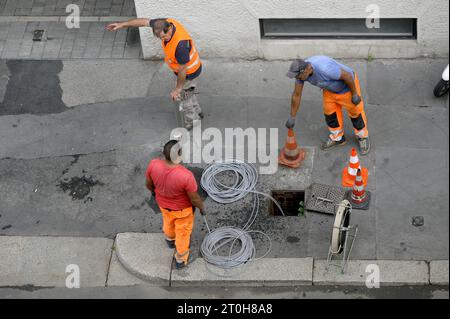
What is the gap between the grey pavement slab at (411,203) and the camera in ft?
29.0

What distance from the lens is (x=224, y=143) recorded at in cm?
1034

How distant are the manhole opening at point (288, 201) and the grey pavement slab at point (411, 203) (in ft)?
3.30

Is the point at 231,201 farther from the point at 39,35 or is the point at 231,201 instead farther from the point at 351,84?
the point at 39,35

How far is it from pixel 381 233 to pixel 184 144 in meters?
2.98

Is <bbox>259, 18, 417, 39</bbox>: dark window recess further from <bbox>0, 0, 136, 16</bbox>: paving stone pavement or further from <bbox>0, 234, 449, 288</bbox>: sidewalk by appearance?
<bbox>0, 234, 449, 288</bbox>: sidewalk

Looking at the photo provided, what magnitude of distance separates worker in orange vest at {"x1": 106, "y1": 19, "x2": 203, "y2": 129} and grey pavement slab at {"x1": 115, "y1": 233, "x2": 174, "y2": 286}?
186 cm

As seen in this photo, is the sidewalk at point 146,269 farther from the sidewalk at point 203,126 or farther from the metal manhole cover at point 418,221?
the metal manhole cover at point 418,221

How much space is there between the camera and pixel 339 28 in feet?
36.1

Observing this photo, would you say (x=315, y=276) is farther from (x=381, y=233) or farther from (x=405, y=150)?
(x=405, y=150)

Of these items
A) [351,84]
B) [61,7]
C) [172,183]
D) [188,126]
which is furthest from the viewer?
[61,7]

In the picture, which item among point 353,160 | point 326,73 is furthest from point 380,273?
point 326,73

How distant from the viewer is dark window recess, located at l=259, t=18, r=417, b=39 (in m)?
10.9

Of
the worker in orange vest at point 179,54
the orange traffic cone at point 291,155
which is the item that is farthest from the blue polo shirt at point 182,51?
the orange traffic cone at point 291,155

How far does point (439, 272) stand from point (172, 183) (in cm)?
323
